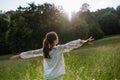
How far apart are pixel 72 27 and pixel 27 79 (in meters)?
50.1

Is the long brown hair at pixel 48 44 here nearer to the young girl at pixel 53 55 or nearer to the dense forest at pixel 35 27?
the young girl at pixel 53 55

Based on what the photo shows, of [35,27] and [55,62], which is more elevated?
[55,62]

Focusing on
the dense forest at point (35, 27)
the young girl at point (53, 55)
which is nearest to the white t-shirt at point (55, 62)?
the young girl at point (53, 55)

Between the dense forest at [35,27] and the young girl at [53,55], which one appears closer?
the young girl at [53,55]

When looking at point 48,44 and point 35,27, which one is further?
point 35,27

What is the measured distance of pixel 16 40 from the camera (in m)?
52.5

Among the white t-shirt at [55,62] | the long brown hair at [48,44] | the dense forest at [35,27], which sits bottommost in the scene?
the dense forest at [35,27]

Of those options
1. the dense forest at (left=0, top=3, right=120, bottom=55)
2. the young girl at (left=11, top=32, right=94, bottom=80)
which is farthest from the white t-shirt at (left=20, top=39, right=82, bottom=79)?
the dense forest at (left=0, top=3, right=120, bottom=55)

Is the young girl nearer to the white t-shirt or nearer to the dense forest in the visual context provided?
the white t-shirt

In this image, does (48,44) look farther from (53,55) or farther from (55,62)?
(55,62)

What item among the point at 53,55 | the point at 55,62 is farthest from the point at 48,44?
the point at 55,62

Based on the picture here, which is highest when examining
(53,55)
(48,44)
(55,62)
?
(48,44)

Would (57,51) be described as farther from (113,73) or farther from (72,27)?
Result: (72,27)

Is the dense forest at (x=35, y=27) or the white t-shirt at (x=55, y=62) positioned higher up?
the white t-shirt at (x=55, y=62)
